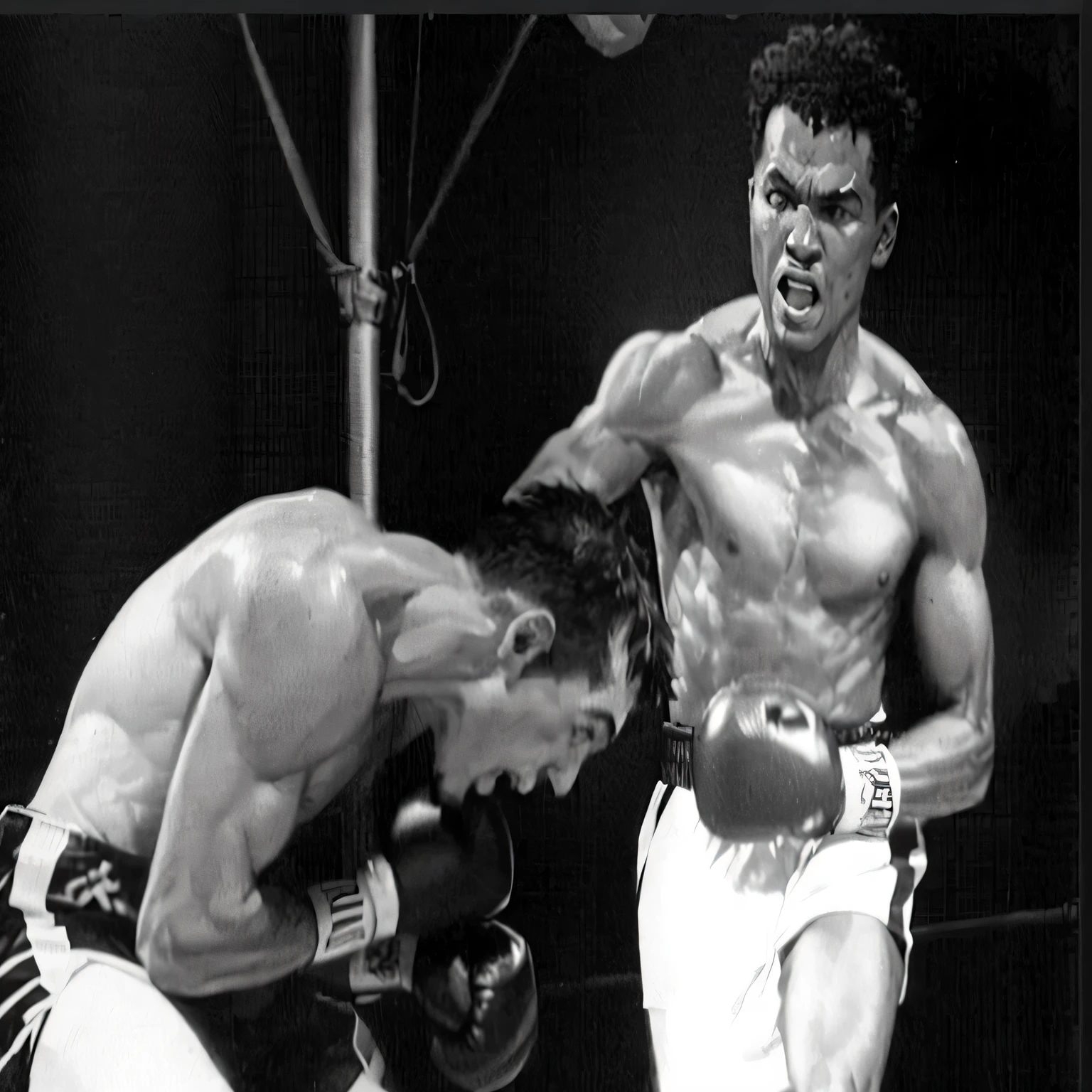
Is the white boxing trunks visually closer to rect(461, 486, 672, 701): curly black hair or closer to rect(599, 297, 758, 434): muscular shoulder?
rect(461, 486, 672, 701): curly black hair

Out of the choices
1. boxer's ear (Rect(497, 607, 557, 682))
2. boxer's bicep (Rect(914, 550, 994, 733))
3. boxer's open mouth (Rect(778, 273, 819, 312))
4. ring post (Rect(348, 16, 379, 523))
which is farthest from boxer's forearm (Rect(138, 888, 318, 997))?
boxer's open mouth (Rect(778, 273, 819, 312))

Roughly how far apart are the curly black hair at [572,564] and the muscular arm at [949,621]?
375 mm

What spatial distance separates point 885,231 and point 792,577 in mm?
465

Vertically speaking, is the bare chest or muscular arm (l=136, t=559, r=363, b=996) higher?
the bare chest

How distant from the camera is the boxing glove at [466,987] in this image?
1.49 meters

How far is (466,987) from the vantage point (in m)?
1.49

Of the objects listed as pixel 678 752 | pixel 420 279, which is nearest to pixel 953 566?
pixel 678 752

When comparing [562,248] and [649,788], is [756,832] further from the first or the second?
[562,248]

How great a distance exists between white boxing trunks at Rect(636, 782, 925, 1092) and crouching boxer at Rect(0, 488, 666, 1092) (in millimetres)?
163

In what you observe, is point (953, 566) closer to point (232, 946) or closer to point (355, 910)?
point (355, 910)

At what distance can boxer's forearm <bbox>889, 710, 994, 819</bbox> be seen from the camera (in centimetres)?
152

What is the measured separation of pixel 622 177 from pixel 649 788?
789mm

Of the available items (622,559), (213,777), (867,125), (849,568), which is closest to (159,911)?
(213,777)

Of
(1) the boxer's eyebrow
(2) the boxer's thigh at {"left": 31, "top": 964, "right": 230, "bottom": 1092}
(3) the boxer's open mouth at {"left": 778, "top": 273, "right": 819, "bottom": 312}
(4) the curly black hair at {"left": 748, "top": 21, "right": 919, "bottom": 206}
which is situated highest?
(4) the curly black hair at {"left": 748, "top": 21, "right": 919, "bottom": 206}
